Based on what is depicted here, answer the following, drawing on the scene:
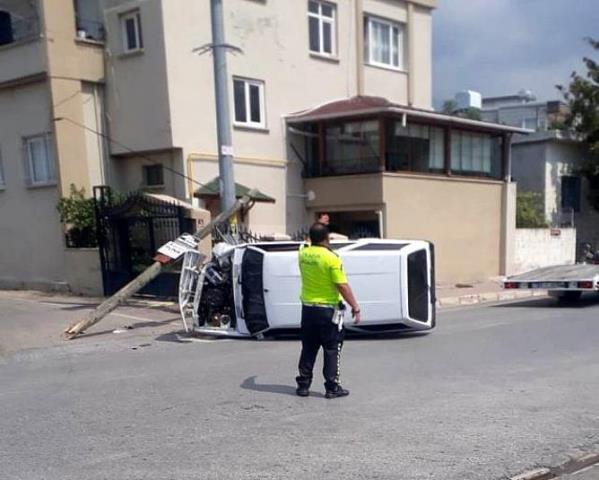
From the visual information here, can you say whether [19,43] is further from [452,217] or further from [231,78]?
[452,217]

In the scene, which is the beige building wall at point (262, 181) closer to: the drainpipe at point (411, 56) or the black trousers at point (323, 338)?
the drainpipe at point (411, 56)

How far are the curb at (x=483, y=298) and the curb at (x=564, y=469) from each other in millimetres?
10283

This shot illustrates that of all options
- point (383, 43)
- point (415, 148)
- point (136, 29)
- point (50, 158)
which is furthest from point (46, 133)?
point (383, 43)

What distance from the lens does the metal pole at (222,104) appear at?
12.5m

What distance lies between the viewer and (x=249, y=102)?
687 inches

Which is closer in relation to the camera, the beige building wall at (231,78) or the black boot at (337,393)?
the black boot at (337,393)

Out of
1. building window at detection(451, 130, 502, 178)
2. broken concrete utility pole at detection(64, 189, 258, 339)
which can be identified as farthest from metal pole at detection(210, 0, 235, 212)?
building window at detection(451, 130, 502, 178)

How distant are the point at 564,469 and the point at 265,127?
14299 millimetres

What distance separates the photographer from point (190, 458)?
471 cm

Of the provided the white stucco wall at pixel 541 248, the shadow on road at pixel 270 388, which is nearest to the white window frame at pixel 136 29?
the shadow on road at pixel 270 388

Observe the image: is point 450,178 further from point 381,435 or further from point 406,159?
point 381,435

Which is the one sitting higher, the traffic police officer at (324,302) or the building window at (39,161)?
the building window at (39,161)

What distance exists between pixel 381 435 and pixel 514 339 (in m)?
5.16

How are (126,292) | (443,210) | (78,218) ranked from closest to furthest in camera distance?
(126,292), (78,218), (443,210)
